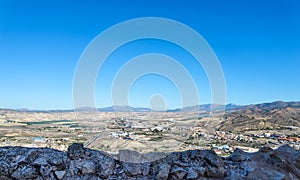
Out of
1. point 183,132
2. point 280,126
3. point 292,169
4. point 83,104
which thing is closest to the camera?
point 292,169

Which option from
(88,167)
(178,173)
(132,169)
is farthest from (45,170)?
(178,173)

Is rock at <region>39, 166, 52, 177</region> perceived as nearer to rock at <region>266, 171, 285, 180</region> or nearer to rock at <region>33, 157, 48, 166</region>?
rock at <region>33, 157, 48, 166</region>

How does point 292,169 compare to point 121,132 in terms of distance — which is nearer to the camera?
point 292,169

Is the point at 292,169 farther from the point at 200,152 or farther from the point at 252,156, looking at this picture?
the point at 200,152

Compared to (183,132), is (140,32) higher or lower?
higher

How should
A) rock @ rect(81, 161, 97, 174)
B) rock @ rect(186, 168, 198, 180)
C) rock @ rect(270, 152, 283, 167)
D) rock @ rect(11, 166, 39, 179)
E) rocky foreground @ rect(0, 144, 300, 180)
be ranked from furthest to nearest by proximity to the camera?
rock @ rect(270, 152, 283, 167)
rock @ rect(186, 168, 198, 180)
rock @ rect(81, 161, 97, 174)
rocky foreground @ rect(0, 144, 300, 180)
rock @ rect(11, 166, 39, 179)

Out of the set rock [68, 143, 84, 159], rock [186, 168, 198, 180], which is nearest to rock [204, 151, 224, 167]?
rock [186, 168, 198, 180]

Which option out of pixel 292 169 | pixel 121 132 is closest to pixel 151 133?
pixel 121 132

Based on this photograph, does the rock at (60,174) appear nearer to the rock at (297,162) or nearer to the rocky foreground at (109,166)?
the rocky foreground at (109,166)
